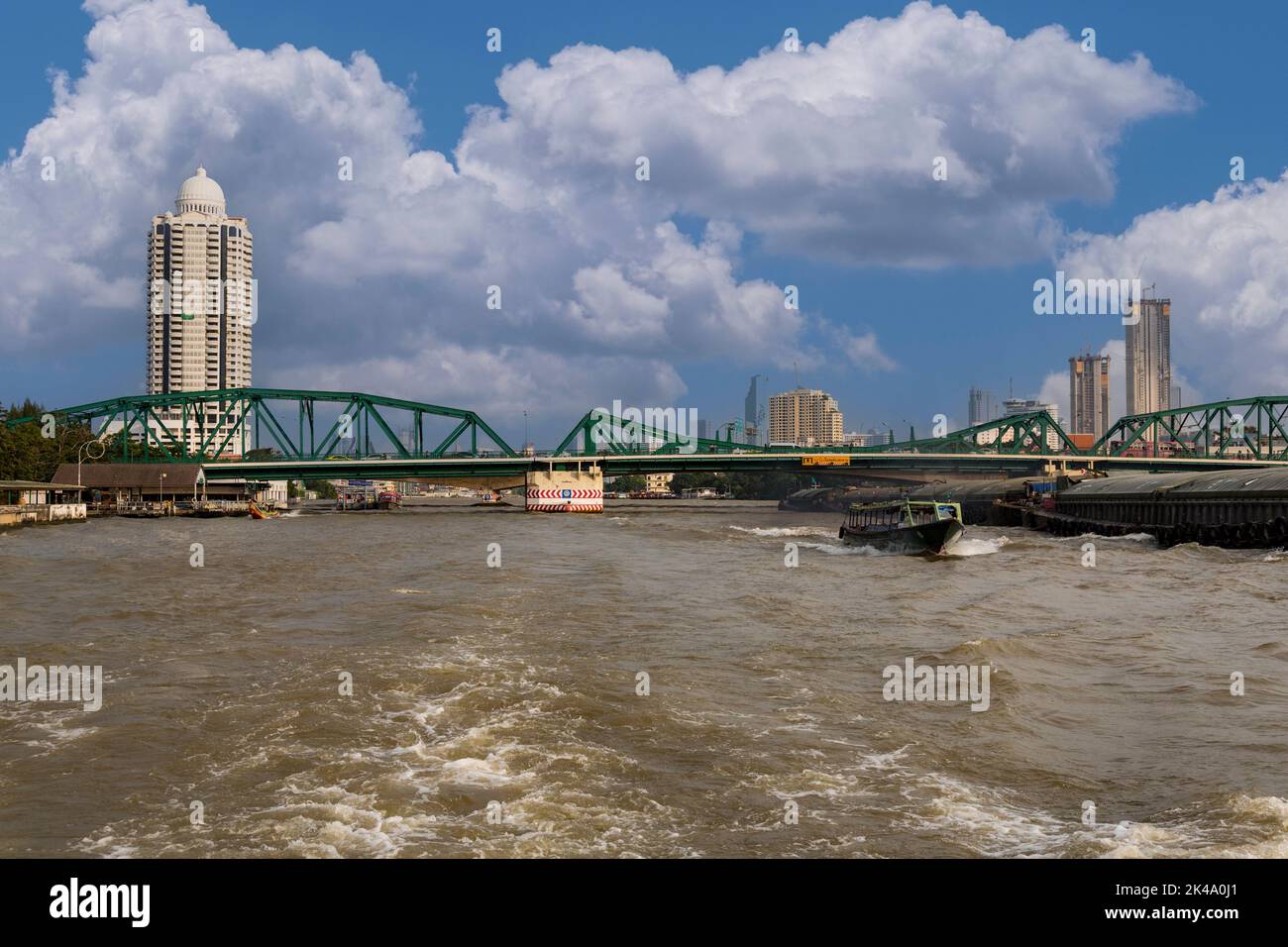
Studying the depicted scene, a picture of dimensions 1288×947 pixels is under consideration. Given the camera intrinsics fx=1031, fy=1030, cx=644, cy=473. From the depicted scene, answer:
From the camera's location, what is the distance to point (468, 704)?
62.8 feet

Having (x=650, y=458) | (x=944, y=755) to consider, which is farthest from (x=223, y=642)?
(x=650, y=458)

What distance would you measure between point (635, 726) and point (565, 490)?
138m

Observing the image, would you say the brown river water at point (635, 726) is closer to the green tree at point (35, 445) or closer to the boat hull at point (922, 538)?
the boat hull at point (922, 538)

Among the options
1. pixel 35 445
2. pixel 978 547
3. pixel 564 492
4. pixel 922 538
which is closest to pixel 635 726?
pixel 922 538

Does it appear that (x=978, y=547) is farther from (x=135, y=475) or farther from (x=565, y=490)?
(x=135, y=475)

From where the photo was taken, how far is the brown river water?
12.5 m

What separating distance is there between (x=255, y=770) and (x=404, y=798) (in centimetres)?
275

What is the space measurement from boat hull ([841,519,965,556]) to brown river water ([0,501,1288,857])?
19.4 meters

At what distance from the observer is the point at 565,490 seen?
15475 centimetres

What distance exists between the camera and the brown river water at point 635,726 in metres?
12.5

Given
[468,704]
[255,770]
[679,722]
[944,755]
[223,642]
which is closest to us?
[255,770]

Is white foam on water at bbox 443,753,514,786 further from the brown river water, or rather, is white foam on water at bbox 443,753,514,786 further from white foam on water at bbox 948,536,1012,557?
white foam on water at bbox 948,536,1012,557

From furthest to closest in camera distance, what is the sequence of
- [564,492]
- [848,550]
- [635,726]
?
[564,492]
[848,550]
[635,726]
